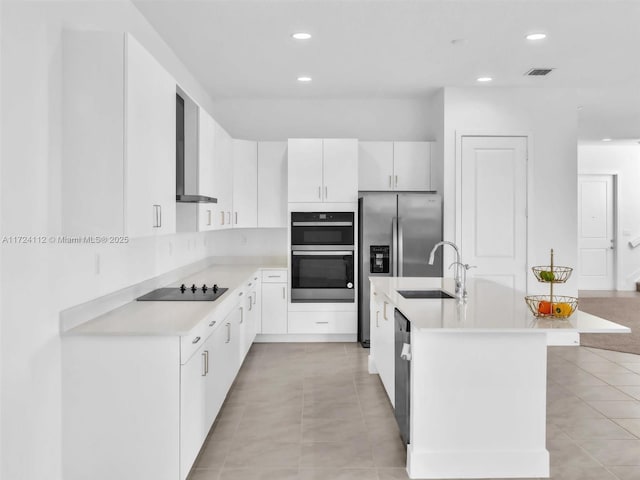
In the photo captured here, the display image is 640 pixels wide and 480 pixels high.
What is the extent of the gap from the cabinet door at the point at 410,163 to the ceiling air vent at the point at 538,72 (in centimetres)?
128

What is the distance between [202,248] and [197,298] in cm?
233

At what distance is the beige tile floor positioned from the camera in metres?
2.89

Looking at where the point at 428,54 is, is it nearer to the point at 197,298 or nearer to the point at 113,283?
the point at 197,298

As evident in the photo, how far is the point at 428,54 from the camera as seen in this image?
452 cm

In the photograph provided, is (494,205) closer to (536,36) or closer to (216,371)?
(536,36)

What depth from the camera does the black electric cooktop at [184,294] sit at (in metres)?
3.41

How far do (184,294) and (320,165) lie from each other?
257 centimetres

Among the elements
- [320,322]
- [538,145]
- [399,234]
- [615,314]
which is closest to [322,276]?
[320,322]

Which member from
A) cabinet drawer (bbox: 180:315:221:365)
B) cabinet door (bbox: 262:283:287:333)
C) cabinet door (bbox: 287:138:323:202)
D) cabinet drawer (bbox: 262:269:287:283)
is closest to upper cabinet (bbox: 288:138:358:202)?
cabinet door (bbox: 287:138:323:202)

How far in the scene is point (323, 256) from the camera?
5730mm

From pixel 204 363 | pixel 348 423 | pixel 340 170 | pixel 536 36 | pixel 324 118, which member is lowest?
pixel 348 423

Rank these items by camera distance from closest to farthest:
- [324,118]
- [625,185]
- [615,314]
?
1. [324,118]
2. [615,314]
3. [625,185]

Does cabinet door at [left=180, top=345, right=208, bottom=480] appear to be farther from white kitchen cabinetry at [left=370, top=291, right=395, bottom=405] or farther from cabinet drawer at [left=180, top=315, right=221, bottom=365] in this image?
white kitchen cabinetry at [left=370, top=291, right=395, bottom=405]

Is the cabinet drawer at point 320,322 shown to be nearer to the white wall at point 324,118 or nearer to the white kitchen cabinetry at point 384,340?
the white kitchen cabinetry at point 384,340
